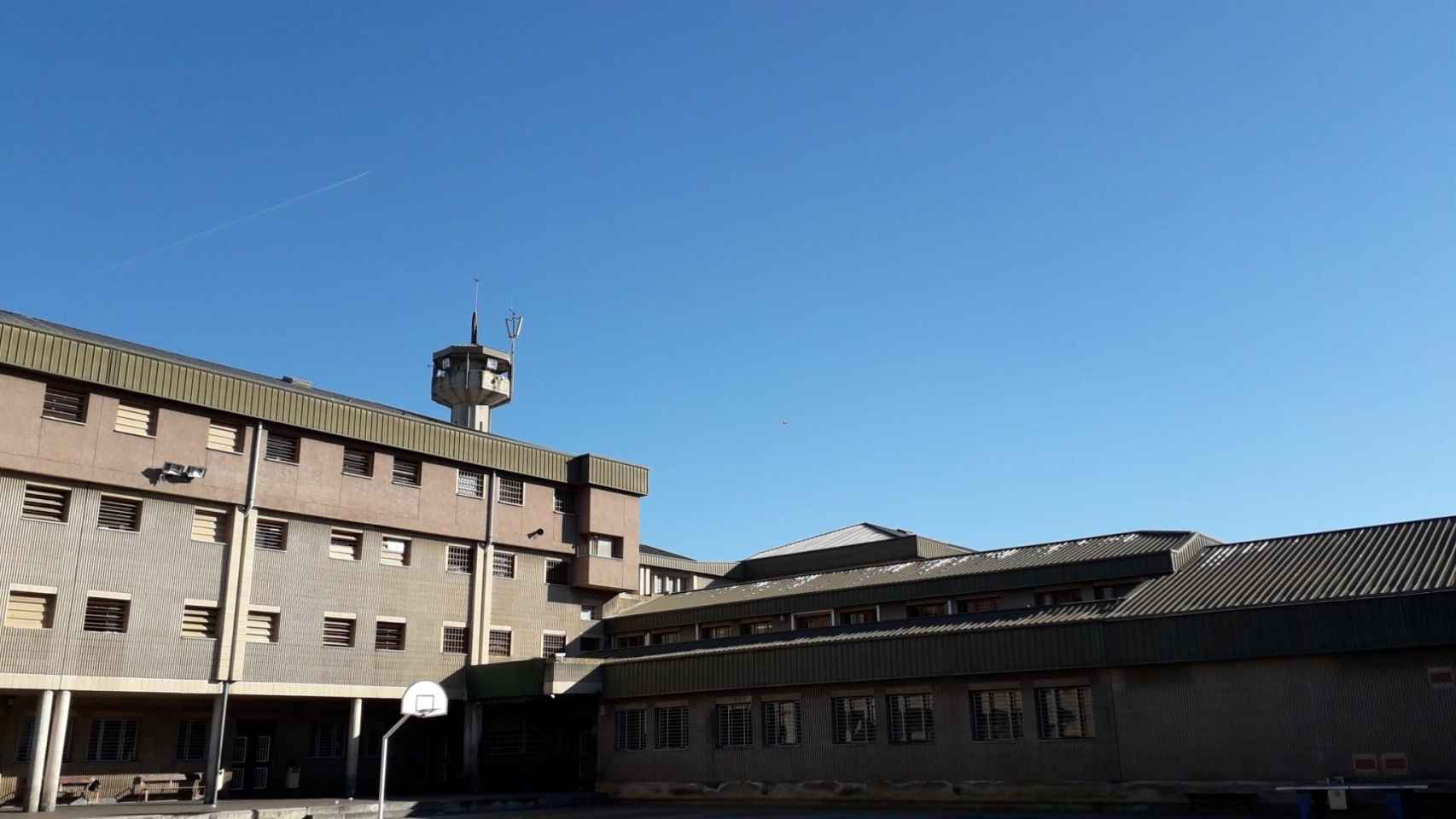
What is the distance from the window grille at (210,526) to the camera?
114 ft

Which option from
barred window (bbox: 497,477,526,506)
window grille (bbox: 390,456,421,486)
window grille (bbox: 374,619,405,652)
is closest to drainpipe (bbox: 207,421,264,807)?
window grille (bbox: 374,619,405,652)

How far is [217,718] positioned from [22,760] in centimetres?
533

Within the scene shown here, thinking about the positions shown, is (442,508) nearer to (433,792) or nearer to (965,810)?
(433,792)

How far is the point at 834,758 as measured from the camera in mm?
33031

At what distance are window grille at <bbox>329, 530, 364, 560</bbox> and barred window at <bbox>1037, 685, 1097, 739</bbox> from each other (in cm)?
2292

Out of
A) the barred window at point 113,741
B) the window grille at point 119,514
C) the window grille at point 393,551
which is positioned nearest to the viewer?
the window grille at point 119,514

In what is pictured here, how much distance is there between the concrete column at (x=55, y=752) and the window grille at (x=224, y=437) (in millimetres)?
8262

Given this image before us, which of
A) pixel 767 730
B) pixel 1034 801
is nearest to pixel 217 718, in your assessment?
pixel 767 730

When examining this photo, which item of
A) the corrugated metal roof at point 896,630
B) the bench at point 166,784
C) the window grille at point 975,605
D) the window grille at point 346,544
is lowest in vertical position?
the bench at point 166,784

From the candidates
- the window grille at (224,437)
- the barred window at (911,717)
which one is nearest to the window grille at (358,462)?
the window grille at (224,437)

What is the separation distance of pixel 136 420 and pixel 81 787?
36.3 ft

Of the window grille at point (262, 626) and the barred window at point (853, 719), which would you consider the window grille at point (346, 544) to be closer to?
the window grille at point (262, 626)

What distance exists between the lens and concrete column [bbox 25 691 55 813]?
98.7 feet

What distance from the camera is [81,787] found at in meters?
33.4
